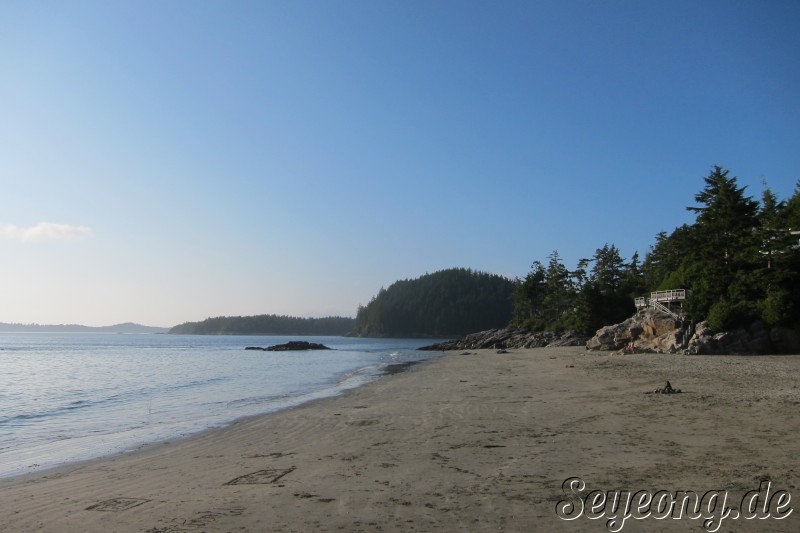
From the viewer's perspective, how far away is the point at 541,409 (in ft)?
49.2

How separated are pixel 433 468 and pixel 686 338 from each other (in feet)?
124

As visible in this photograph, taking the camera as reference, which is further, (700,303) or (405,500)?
(700,303)

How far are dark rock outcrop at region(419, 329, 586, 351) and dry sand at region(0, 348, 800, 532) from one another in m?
51.2

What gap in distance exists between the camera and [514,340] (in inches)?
3142

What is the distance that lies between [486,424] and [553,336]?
63194 mm

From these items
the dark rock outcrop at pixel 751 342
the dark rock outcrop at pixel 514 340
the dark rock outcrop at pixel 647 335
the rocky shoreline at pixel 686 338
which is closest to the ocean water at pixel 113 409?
the dark rock outcrop at pixel 751 342

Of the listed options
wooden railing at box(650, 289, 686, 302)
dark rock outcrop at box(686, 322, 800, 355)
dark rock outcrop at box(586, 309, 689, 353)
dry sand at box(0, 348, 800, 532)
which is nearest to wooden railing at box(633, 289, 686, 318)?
wooden railing at box(650, 289, 686, 302)

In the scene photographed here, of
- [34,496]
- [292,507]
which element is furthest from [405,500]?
[34,496]

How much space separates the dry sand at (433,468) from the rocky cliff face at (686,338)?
21.5 metres

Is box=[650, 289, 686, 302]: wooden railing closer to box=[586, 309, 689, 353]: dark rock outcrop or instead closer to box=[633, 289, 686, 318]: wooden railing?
box=[633, 289, 686, 318]: wooden railing

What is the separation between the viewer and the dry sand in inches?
250

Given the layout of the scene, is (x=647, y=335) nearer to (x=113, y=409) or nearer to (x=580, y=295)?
(x=580, y=295)

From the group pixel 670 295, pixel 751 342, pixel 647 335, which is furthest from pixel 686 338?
pixel 670 295

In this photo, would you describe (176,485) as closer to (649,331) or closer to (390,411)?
(390,411)
